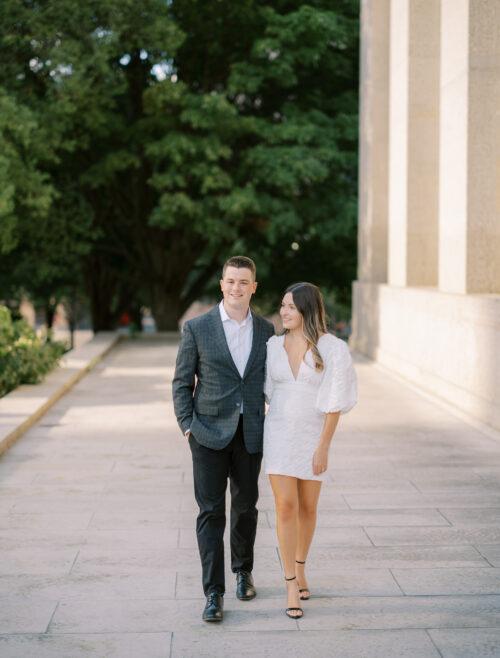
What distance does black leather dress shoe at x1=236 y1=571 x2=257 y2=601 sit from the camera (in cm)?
608

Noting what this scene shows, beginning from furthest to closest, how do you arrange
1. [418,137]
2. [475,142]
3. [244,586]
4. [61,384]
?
[418,137], [61,384], [475,142], [244,586]

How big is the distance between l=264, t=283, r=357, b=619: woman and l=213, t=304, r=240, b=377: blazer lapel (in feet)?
0.65

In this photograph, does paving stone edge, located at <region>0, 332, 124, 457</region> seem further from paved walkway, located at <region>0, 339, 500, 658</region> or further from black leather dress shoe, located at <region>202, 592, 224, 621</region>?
black leather dress shoe, located at <region>202, 592, 224, 621</region>

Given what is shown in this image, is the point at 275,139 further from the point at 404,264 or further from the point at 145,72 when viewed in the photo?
the point at 404,264

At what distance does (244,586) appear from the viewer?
6094 mm

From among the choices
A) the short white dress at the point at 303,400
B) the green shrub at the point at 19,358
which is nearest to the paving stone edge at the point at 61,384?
the green shrub at the point at 19,358

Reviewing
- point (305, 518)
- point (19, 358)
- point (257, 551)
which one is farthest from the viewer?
point (19, 358)

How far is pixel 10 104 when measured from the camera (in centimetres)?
2375

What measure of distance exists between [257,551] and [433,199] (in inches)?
540

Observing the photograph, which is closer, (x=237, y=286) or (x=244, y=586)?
(x=237, y=286)

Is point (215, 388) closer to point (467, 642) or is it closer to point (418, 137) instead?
point (467, 642)

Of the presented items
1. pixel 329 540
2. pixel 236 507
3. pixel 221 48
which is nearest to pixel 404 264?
pixel 221 48

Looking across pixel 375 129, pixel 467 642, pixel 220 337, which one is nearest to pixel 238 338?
pixel 220 337

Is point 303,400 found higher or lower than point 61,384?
higher
